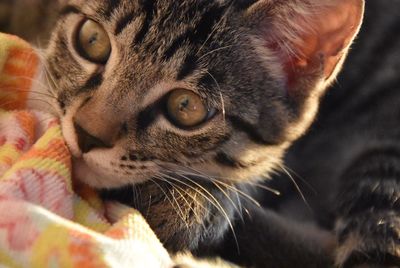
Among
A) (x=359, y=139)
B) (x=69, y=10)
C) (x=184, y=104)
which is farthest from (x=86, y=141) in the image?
Answer: (x=359, y=139)

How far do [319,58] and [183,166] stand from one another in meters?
0.32

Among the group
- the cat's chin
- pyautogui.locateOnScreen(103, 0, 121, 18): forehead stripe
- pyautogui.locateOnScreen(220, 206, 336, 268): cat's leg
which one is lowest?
pyautogui.locateOnScreen(220, 206, 336, 268): cat's leg

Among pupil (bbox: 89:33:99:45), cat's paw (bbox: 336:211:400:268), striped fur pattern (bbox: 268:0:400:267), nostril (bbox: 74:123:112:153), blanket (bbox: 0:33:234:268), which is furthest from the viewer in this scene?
striped fur pattern (bbox: 268:0:400:267)

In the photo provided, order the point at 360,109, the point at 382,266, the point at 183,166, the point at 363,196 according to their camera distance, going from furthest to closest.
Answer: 1. the point at 360,109
2. the point at 363,196
3. the point at 382,266
4. the point at 183,166

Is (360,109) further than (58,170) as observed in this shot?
Yes

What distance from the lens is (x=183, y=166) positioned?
1.03 metres

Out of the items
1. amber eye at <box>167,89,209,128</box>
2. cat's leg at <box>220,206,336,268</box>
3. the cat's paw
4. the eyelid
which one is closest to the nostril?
amber eye at <box>167,89,209,128</box>

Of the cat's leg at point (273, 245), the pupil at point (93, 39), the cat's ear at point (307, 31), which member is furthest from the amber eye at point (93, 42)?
the cat's leg at point (273, 245)

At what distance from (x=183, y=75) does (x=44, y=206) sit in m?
0.33

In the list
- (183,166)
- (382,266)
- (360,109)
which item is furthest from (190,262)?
(360,109)

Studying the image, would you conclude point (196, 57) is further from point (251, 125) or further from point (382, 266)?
point (382, 266)

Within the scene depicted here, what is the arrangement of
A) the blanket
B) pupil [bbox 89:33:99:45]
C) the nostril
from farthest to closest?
pupil [bbox 89:33:99:45] → the nostril → the blanket

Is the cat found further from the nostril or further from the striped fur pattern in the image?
the striped fur pattern

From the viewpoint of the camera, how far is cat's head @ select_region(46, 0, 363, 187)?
959 mm
